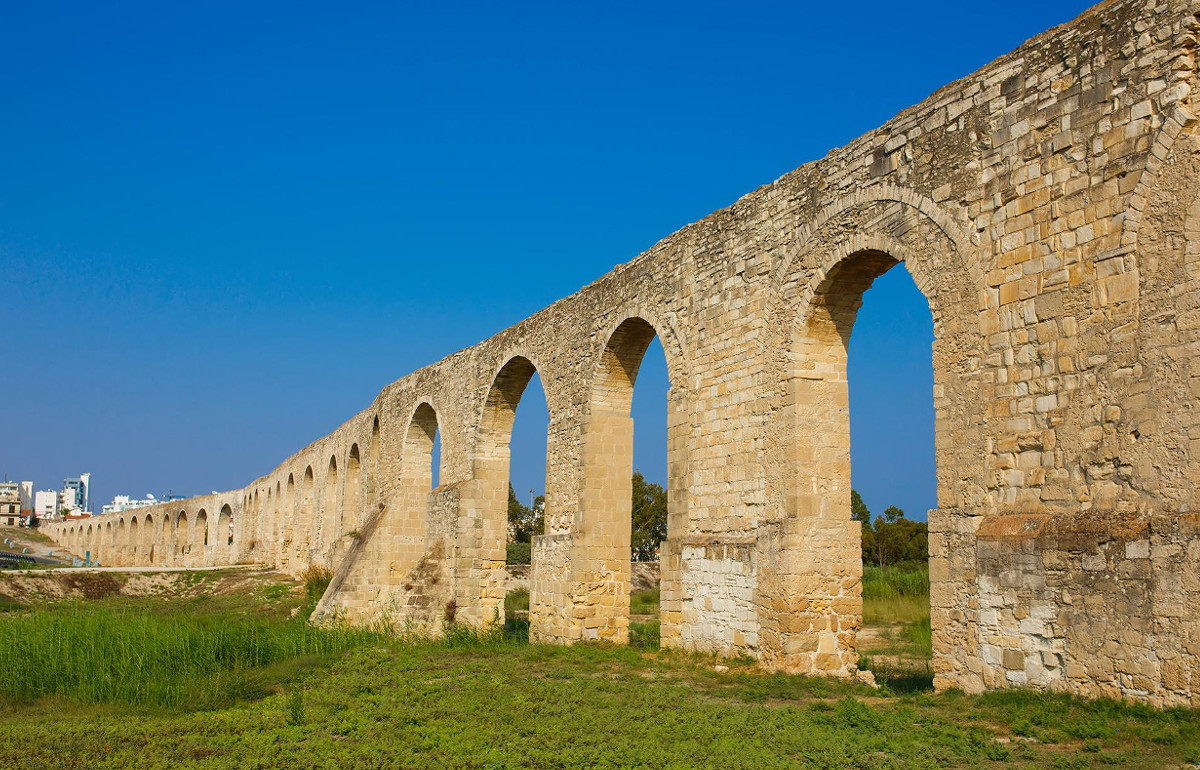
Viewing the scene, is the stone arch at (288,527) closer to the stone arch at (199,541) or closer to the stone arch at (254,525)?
the stone arch at (254,525)

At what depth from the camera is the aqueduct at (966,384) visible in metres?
5.45

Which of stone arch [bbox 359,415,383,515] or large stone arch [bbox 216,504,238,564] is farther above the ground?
stone arch [bbox 359,415,383,515]

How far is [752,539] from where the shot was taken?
8750 millimetres

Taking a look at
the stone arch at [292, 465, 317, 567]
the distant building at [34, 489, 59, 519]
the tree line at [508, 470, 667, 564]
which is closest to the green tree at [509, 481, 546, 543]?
the tree line at [508, 470, 667, 564]

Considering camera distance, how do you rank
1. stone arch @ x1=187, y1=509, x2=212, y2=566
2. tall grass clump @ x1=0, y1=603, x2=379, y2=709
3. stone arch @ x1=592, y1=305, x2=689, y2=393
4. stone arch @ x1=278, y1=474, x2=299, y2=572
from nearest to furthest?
tall grass clump @ x1=0, y1=603, x2=379, y2=709 < stone arch @ x1=592, y1=305, x2=689, y2=393 < stone arch @ x1=278, y1=474, x2=299, y2=572 < stone arch @ x1=187, y1=509, x2=212, y2=566

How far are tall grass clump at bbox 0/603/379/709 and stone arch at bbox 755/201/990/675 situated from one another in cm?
472

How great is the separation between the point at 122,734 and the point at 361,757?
70.9 inches

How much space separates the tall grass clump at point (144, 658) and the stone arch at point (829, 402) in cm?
472

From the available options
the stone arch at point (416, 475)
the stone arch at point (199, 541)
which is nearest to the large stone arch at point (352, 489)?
the stone arch at point (416, 475)

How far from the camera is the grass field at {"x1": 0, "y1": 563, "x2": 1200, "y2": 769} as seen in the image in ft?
16.6

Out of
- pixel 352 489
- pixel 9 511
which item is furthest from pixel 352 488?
pixel 9 511

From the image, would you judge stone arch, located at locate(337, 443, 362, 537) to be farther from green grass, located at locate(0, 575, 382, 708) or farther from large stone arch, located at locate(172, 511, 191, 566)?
large stone arch, located at locate(172, 511, 191, 566)

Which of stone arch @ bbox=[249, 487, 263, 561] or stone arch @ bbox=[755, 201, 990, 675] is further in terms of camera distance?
stone arch @ bbox=[249, 487, 263, 561]

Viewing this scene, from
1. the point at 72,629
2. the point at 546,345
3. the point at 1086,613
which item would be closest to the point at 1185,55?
the point at 1086,613
